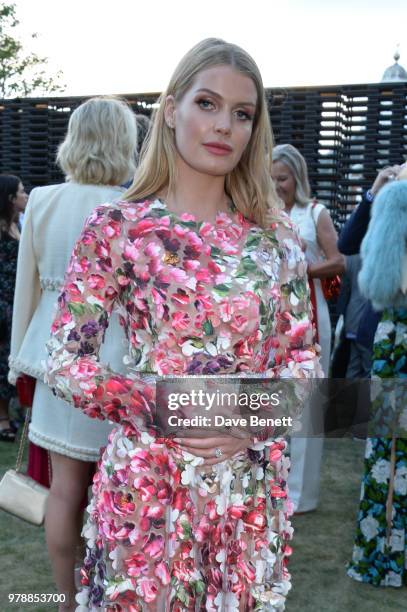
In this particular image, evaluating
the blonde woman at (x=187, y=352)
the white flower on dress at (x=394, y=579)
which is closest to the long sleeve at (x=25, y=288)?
the blonde woman at (x=187, y=352)

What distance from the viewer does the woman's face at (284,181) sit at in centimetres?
403

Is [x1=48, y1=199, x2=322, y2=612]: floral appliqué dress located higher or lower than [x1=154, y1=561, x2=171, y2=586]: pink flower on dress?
higher

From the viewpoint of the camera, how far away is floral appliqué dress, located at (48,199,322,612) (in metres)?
1.44

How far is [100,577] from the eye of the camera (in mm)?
1512

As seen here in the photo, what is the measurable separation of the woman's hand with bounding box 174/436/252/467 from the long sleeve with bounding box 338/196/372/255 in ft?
7.69

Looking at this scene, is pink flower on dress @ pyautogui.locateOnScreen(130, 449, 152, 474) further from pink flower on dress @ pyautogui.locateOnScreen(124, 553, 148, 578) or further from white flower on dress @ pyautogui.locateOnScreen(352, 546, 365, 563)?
white flower on dress @ pyautogui.locateOnScreen(352, 546, 365, 563)

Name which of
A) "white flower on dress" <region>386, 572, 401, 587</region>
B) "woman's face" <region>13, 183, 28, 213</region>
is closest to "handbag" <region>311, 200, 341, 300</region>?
"white flower on dress" <region>386, 572, 401, 587</region>

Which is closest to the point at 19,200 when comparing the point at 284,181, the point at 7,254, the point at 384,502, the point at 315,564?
the point at 7,254

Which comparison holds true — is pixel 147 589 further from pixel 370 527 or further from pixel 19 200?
pixel 19 200


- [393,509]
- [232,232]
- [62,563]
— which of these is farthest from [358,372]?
[232,232]

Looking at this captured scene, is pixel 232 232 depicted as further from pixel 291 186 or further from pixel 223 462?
pixel 291 186

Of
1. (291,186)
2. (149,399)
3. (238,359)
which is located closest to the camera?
(149,399)

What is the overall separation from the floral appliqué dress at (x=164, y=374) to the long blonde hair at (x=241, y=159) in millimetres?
92

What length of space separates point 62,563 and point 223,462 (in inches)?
55.5
